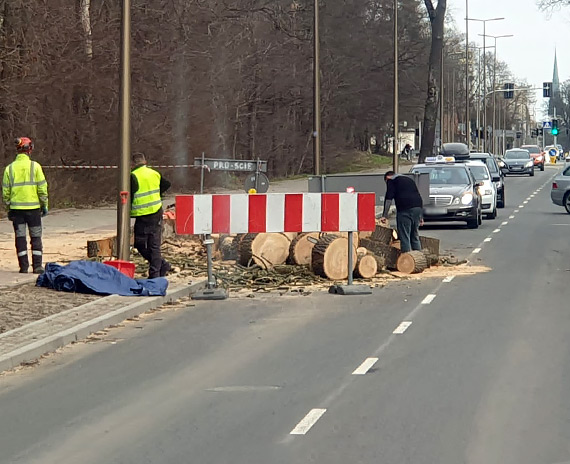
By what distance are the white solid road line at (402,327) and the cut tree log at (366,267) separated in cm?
428

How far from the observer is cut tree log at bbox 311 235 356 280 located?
16.3 m

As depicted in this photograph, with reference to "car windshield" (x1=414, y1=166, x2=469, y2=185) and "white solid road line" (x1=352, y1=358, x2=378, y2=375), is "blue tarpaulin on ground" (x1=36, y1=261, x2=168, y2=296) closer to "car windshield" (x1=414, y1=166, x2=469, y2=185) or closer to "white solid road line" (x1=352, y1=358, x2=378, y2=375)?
"white solid road line" (x1=352, y1=358, x2=378, y2=375)

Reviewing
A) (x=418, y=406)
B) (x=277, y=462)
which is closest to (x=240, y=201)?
(x=418, y=406)

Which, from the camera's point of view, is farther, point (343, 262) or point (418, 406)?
point (343, 262)

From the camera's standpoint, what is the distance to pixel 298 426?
24.5ft

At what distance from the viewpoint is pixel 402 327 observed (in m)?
12.0

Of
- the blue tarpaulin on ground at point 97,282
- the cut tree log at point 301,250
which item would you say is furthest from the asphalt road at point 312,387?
the cut tree log at point 301,250

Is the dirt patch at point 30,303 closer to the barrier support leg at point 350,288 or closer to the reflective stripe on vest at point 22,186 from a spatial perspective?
the reflective stripe on vest at point 22,186

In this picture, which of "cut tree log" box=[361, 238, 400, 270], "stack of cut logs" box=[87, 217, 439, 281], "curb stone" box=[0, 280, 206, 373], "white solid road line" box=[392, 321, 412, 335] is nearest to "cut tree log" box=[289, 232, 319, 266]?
"stack of cut logs" box=[87, 217, 439, 281]

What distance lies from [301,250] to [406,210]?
193cm

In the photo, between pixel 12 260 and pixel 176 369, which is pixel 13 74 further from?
pixel 176 369

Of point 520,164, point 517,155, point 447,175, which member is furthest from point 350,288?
point 517,155

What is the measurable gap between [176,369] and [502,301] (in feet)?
18.3

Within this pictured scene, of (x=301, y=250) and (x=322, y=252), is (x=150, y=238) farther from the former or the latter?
(x=301, y=250)
